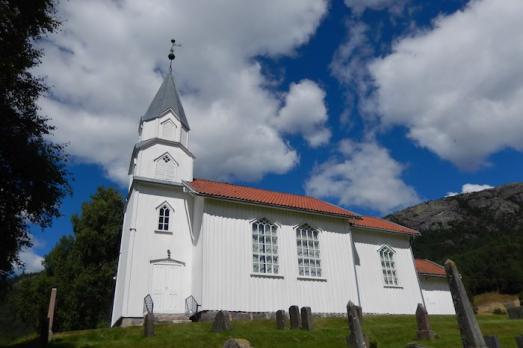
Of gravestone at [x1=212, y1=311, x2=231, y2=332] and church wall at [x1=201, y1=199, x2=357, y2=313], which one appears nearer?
gravestone at [x1=212, y1=311, x2=231, y2=332]

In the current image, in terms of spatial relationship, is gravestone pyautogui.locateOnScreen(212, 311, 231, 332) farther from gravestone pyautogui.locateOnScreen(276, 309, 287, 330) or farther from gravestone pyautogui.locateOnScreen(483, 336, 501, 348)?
gravestone pyautogui.locateOnScreen(483, 336, 501, 348)

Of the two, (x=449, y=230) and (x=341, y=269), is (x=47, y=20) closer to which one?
(x=341, y=269)

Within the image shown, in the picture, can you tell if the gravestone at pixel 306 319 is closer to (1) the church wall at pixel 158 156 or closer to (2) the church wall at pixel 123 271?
(2) the church wall at pixel 123 271

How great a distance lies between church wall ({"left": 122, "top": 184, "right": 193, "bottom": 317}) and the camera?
1941 centimetres

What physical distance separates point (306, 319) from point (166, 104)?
16.3 meters

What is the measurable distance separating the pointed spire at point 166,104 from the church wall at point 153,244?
5313 millimetres

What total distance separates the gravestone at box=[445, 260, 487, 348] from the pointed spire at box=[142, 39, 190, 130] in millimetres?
19712

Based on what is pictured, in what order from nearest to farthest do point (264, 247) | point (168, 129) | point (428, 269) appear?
point (264, 247), point (168, 129), point (428, 269)

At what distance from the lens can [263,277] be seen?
2033 centimetres

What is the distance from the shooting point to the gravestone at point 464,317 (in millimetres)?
7887

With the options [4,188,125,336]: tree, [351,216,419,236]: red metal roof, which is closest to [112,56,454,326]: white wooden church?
[351,216,419,236]: red metal roof

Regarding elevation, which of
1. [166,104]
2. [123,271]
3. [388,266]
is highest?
[166,104]

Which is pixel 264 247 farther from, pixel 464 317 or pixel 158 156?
pixel 464 317

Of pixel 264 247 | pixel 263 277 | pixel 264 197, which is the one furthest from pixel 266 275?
pixel 264 197
